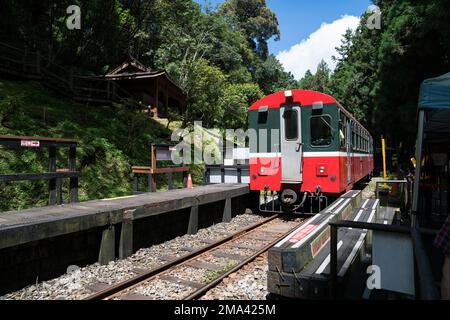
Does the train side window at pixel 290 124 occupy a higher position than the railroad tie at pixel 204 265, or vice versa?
the train side window at pixel 290 124

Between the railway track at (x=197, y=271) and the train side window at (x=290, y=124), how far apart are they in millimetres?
2771

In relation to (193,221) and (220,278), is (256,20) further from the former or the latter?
(220,278)

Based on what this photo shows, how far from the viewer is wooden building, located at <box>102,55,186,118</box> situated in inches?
888

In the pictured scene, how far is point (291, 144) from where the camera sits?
381 inches

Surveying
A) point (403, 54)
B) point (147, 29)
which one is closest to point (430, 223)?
point (403, 54)

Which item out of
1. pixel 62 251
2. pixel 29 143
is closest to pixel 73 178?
pixel 29 143

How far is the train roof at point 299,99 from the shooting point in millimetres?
9352

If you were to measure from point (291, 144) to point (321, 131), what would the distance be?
84 cm

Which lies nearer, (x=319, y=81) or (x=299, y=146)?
(x=299, y=146)

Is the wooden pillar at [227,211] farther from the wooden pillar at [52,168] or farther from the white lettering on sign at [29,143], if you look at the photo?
the white lettering on sign at [29,143]

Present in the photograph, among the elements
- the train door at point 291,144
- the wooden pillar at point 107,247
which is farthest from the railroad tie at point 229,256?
the train door at point 291,144

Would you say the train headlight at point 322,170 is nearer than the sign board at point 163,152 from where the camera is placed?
Yes

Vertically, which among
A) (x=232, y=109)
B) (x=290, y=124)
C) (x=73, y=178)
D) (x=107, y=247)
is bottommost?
(x=107, y=247)

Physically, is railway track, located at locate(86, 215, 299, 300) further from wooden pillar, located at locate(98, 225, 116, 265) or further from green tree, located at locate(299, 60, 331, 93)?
green tree, located at locate(299, 60, 331, 93)
